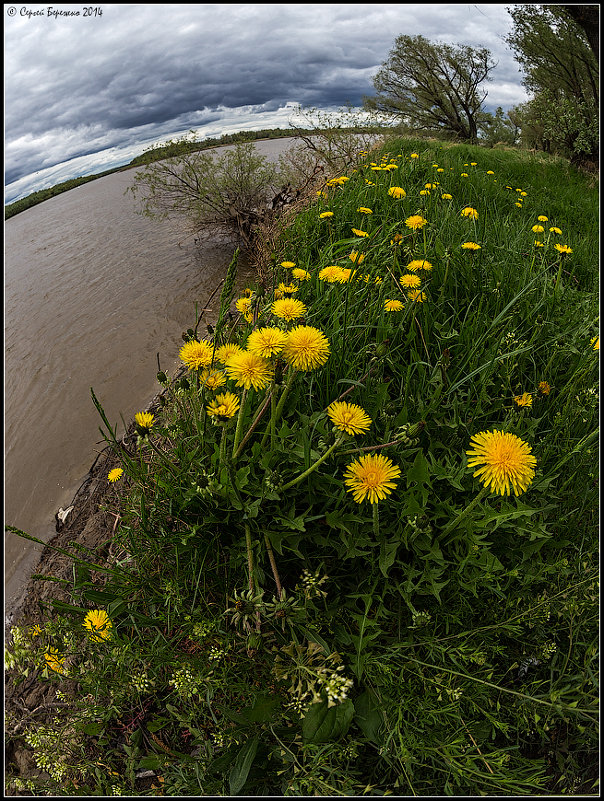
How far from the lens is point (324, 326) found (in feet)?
6.51

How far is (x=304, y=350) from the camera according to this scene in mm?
1219

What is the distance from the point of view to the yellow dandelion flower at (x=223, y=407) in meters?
1.28

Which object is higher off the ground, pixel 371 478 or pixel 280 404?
pixel 280 404

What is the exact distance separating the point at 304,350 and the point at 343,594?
0.88 meters

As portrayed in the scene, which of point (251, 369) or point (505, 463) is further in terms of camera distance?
point (251, 369)

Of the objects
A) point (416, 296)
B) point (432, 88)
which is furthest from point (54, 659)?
point (432, 88)

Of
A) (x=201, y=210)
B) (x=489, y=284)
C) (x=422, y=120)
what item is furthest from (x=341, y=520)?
(x=422, y=120)

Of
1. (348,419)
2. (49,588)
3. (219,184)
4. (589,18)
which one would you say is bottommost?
(49,588)

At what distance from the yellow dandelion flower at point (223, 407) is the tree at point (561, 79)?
10.4 m

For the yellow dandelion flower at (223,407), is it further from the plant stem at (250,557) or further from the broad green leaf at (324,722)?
the broad green leaf at (324,722)

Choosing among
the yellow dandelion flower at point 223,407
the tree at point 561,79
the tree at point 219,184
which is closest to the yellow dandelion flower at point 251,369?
the yellow dandelion flower at point 223,407

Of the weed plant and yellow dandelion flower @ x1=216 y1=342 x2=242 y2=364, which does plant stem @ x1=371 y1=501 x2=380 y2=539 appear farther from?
yellow dandelion flower @ x1=216 y1=342 x2=242 y2=364

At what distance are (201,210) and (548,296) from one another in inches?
332

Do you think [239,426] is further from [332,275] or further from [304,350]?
[332,275]
